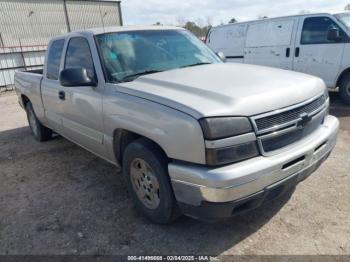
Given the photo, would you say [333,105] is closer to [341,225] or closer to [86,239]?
[341,225]

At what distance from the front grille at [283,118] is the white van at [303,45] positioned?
4870mm

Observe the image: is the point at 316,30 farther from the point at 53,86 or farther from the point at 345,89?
the point at 53,86

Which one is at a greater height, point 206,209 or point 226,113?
point 226,113

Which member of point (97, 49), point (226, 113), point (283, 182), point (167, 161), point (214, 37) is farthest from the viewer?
point (214, 37)

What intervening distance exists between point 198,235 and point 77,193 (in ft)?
5.61

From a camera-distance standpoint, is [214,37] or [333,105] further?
[214,37]

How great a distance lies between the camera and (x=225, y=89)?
263cm

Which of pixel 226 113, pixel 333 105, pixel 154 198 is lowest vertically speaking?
pixel 333 105

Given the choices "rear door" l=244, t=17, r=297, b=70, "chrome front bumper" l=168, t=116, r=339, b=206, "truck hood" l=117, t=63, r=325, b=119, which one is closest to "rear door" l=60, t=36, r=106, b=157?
"truck hood" l=117, t=63, r=325, b=119

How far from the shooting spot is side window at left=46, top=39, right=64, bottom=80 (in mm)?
4523

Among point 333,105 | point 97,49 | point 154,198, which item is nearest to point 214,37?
point 333,105

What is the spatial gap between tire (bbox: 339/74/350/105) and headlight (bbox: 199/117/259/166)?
5716 mm

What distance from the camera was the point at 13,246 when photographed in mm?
2953

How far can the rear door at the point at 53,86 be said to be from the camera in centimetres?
448
